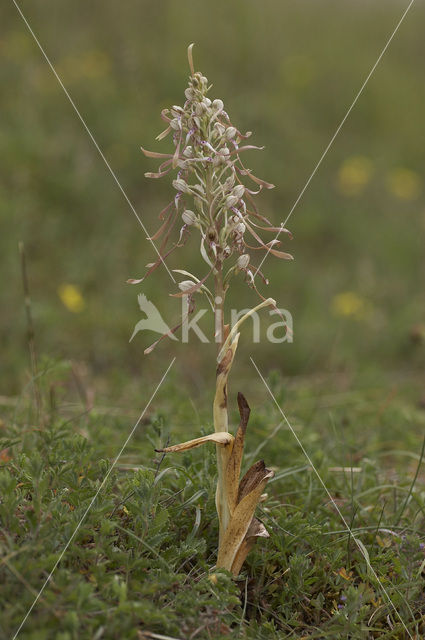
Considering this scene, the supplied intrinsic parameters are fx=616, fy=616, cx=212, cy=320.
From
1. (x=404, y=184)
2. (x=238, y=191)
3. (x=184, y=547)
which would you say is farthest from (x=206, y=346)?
(x=404, y=184)

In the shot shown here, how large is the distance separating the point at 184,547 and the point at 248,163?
5.37 m

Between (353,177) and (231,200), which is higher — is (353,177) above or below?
below

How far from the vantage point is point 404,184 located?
7168mm

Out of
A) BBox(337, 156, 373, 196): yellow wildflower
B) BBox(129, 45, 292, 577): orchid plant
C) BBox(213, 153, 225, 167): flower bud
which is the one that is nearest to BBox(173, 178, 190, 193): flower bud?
BBox(129, 45, 292, 577): orchid plant

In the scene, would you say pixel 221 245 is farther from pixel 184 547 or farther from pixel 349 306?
pixel 349 306

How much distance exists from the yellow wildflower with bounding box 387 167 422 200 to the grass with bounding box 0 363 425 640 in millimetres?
4935

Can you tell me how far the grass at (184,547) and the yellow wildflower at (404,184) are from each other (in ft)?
16.2

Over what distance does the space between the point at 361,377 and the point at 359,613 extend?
280cm

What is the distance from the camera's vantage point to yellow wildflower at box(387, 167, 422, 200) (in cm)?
714

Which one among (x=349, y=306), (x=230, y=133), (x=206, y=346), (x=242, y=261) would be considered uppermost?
(x=230, y=133)

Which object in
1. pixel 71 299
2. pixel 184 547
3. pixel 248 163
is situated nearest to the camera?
pixel 184 547

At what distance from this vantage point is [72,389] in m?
4.25

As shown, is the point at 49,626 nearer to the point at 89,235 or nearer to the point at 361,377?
the point at 361,377

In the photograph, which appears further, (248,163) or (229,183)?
(248,163)
